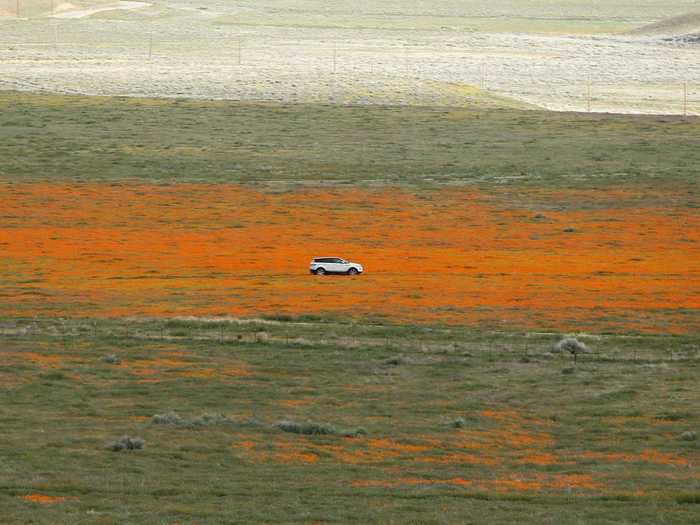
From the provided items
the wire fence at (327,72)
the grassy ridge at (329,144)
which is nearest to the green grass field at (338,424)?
the grassy ridge at (329,144)

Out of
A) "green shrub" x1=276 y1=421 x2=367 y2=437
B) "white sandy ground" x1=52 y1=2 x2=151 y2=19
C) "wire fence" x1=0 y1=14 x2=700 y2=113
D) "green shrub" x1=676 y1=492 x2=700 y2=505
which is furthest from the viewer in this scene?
"white sandy ground" x1=52 y1=2 x2=151 y2=19

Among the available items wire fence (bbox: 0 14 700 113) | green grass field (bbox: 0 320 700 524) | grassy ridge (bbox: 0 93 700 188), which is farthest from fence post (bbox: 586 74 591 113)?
green grass field (bbox: 0 320 700 524)

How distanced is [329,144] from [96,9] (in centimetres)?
9422

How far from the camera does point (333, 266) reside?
1781 inches

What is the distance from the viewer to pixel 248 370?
111ft

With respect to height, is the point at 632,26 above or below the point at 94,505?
below

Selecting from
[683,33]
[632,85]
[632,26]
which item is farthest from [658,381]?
[632,26]

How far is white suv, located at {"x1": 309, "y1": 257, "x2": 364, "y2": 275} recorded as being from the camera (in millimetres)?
45250

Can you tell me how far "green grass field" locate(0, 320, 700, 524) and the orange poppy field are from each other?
256 cm

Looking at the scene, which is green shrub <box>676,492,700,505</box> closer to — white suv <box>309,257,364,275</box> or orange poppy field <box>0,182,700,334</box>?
orange poppy field <box>0,182,700,334</box>

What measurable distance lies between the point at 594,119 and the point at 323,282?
49383 millimetres

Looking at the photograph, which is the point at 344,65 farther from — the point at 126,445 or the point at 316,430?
the point at 126,445

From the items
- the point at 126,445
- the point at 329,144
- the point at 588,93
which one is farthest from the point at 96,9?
the point at 126,445

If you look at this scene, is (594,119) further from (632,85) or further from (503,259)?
(503,259)
